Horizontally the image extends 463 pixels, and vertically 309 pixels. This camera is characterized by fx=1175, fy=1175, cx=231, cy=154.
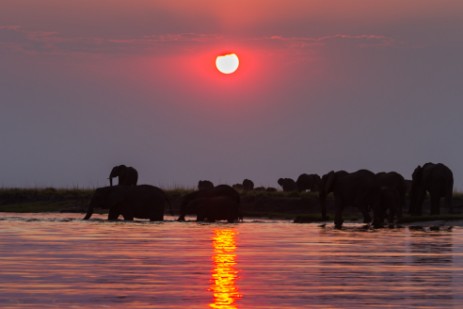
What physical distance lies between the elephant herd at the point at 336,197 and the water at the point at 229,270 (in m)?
7.48

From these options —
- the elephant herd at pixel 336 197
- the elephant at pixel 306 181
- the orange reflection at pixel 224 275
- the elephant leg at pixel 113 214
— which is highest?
the elephant at pixel 306 181

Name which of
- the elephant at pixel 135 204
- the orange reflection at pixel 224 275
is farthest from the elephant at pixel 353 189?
the orange reflection at pixel 224 275

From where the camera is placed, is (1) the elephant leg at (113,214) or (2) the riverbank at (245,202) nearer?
(1) the elephant leg at (113,214)

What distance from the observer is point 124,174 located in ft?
206

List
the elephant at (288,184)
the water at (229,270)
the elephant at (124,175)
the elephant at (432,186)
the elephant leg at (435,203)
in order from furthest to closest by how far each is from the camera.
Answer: the elephant at (288,184) → the elephant at (124,175) → the elephant at (432,186) → the elephant leg at (435,203) → the water at (229,270)

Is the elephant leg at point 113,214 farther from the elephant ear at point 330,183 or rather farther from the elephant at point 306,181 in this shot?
the elephant at point 306,181

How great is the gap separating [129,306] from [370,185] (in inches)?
1079

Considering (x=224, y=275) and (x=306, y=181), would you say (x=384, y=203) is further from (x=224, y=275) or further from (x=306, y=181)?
(x=306, y=181)

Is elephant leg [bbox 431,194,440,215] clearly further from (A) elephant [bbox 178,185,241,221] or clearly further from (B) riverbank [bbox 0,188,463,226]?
(A) elephant [bbox 178,185,241,221]

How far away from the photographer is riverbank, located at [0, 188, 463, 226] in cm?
6003

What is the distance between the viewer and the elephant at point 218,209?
46.7 meters

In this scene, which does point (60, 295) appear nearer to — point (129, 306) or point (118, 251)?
point (129, 306)

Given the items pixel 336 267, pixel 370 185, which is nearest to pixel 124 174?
pixel 370 185

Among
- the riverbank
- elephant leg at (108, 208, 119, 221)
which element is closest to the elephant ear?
elephant leg at (108, 208, 119, 221)
